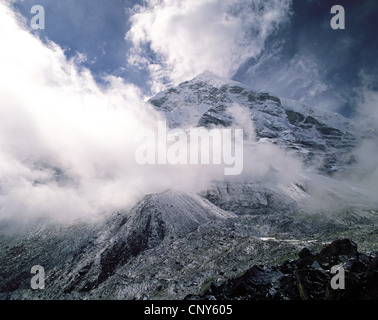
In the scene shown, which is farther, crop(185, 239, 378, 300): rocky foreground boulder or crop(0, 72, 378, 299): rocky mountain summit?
crop(0, 72, 378, 299): rocky mountain summit

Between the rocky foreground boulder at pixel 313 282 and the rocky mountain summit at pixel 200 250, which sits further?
the rocky mountain summit at pixel 200 250

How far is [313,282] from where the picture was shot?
27.2m

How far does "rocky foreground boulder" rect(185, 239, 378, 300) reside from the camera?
69.5ft

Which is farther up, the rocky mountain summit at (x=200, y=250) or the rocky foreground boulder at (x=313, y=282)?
the rocky foreground boulder at (x=313, y=282)

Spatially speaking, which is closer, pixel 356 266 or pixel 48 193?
pixel 356 266

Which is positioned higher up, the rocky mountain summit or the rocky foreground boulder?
the rocky foreground boulder

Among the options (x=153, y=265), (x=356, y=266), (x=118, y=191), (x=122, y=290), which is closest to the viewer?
(x=356, y=266)

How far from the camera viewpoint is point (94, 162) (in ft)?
544

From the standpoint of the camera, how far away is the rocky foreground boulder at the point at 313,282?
835 inches
